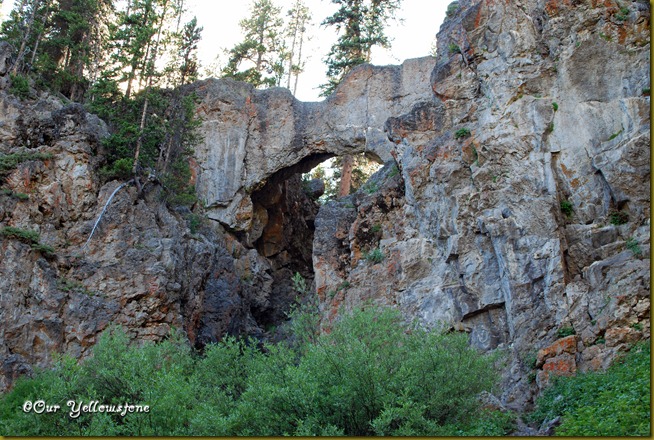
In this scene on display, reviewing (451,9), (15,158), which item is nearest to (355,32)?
(451,9)

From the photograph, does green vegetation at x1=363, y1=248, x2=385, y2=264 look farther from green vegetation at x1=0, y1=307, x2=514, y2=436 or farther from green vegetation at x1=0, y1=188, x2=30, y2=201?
green vegetation at x1=0, y1=188, x2=30, y2=201

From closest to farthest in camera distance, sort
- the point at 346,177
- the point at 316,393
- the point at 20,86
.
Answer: the point at 316,393 → the point at 20,86 → the point at 346,177

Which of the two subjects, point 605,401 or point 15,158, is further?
point 15,158

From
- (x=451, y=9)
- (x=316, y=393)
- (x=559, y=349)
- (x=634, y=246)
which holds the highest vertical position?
(x=451, y=9)

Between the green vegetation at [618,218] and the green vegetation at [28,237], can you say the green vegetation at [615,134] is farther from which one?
the green vegetation at [28,237]

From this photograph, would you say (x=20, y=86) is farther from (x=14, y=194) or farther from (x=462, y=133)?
(x=462, y=133)

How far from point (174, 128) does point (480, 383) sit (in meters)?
19.6

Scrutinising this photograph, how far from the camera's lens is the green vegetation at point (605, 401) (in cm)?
1353

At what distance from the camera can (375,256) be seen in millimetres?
27781

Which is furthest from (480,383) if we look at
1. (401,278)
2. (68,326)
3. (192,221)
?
(192,221)

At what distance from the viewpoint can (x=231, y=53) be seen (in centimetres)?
4234

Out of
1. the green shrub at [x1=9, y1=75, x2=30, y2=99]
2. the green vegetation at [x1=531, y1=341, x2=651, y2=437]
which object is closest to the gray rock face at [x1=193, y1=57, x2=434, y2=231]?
the green shrub at [x1=9, y1=75, x2=30, y2=99]

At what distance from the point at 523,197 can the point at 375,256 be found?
716 cm

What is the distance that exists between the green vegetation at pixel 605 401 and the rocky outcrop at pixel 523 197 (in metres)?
0.93
